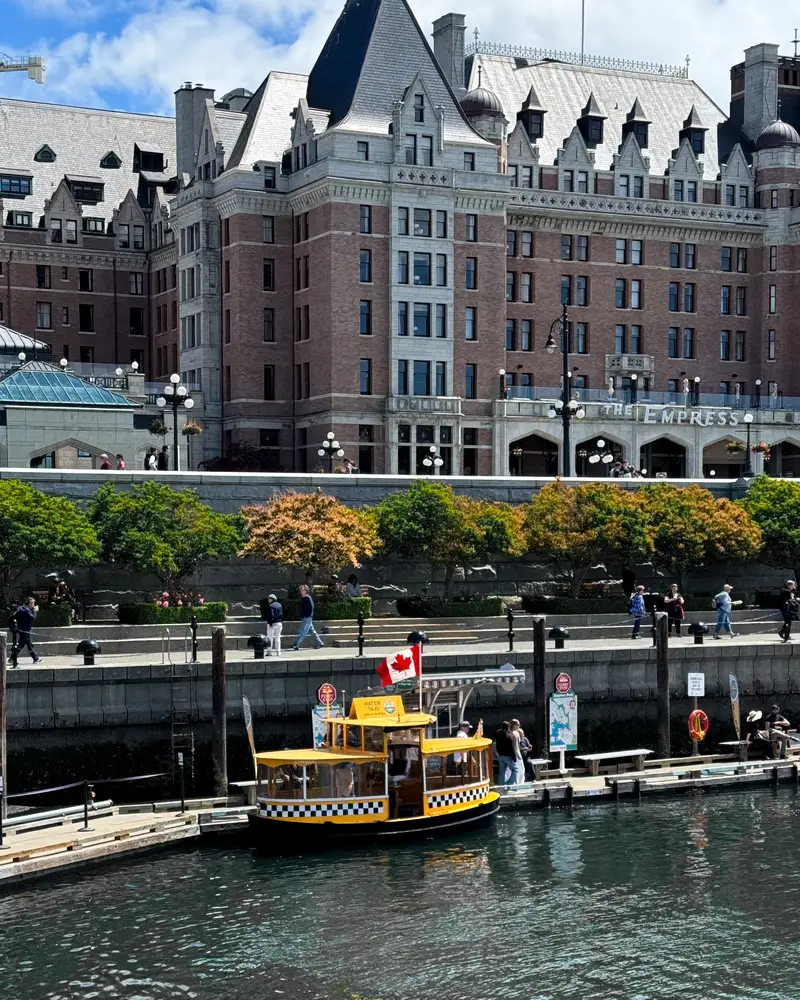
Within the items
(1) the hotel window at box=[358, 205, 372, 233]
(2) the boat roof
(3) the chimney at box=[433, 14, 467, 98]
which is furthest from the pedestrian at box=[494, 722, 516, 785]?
(3) the chimney at box=[433, 14, 467, 98]

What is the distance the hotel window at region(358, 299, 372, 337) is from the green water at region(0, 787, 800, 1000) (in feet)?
162

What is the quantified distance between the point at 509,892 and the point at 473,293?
58575 mm

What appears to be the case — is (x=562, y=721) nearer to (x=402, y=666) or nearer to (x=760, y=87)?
(x=402, y=666)

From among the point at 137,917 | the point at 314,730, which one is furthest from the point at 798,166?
the point at 137,917

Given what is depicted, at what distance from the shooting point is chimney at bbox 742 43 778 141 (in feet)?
333

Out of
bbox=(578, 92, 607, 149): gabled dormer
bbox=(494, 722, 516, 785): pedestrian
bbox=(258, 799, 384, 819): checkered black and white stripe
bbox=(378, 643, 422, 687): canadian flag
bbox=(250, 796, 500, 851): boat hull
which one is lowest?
bbox=(250, 796, 500, 851): boat hull

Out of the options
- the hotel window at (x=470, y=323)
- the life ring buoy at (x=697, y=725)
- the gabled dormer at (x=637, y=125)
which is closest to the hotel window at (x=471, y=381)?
the hotel window at (x=470, y=323)

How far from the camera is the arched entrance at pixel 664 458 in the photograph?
306 feet

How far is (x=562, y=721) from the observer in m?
42.5

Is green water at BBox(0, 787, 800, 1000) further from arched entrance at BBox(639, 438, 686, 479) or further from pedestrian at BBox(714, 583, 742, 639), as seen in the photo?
arched entrance at BBox(639, 438, 686, 479)

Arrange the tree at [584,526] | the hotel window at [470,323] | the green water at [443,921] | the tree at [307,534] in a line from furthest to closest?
the hotel window at [470,323] → the tree at [584,526] → the tree at [307,534] → the green water at [443,921]

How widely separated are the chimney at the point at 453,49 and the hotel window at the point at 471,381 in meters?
16.7

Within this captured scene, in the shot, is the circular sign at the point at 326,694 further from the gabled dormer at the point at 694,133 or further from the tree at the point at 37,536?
the gabled dormer at the point at 694,133

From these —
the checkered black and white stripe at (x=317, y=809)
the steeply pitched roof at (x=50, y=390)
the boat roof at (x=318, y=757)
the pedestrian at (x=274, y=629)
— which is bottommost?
the checkered black and white stripe at (x=317, y=809)
